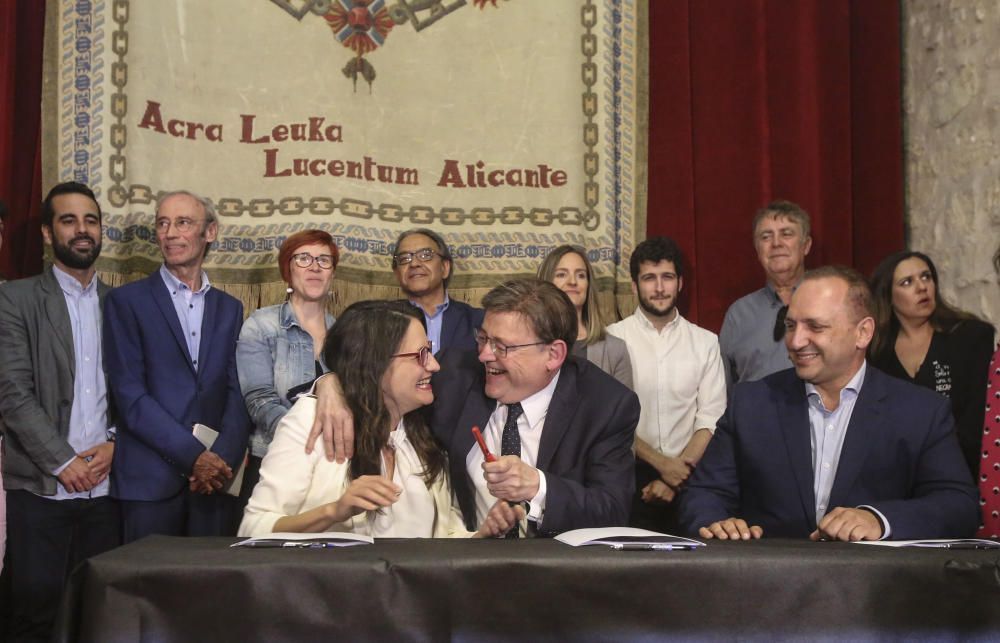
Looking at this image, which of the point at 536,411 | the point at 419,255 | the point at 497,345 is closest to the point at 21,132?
the point at 419,255

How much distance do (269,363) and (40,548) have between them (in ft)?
3.29

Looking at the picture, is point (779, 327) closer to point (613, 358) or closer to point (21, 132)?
point (613, 358)

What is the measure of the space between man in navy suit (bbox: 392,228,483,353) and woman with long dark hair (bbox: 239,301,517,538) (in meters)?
1.28

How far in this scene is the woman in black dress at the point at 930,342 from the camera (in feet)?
11.7

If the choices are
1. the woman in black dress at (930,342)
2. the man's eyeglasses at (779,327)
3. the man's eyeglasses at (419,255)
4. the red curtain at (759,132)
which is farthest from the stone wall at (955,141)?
the man's eyeglasses at (419,255)

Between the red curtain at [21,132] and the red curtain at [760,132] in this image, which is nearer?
the red curtain at [21,132]

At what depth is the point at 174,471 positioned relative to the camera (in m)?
3.55

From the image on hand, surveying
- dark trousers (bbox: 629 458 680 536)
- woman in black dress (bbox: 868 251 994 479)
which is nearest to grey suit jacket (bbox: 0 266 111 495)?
dark trousers (bbox: 629 458 680 536)

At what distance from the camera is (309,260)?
12.2 ft

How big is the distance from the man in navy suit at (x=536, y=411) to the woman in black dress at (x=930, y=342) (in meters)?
1.41

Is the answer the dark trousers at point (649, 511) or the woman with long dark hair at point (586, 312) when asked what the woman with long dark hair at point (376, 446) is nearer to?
the woman with long dark hair at point (586, 312)

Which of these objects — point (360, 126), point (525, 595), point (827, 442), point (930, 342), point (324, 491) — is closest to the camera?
point (525, 595)

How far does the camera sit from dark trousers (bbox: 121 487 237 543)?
355cm

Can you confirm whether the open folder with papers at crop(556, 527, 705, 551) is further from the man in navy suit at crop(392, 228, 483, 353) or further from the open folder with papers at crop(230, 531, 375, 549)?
the man in navy suit at crop(392, 228, 483, 353)
